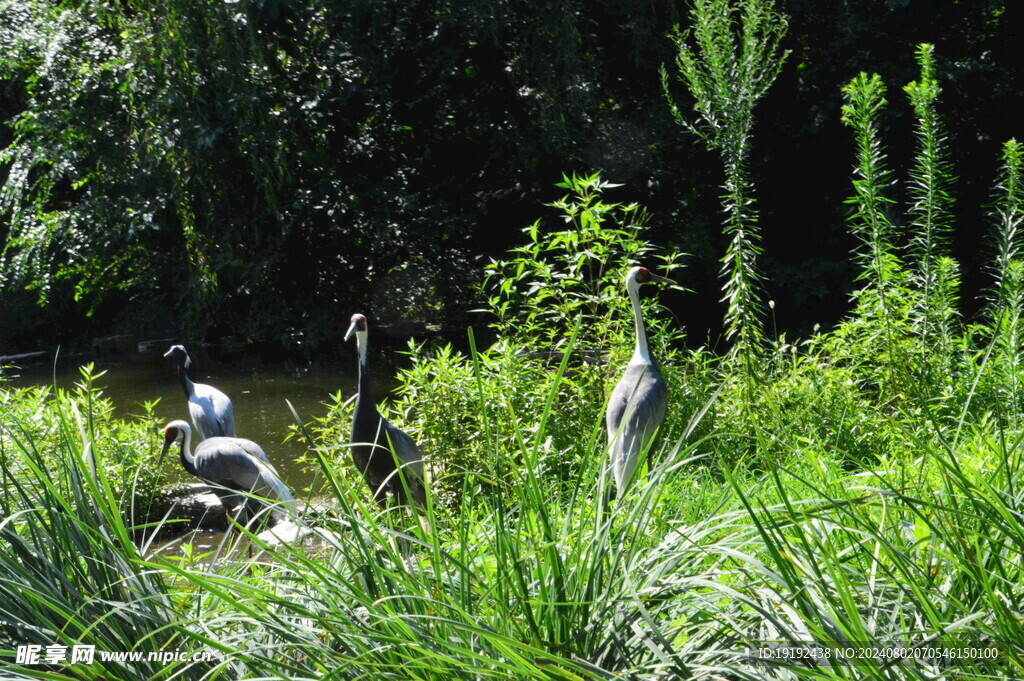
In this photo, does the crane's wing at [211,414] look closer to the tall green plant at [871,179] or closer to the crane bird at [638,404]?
the crane bird at [638,404]

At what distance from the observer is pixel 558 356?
192 inches

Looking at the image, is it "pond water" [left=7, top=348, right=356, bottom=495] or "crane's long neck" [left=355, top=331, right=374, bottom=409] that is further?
"pond water" [left=7, top=348, right=356, bottom=495]

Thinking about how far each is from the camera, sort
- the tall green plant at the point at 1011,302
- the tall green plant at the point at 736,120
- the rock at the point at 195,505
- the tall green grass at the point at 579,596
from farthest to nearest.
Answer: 1. the rock at the point at 195,505
2. the tall green plant at the point at 736,120
3. the tall green plant at the point at 1011,302
4. the tall green grass at the point at 579,596

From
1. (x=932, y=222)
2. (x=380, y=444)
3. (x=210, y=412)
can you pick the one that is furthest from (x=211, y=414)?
(x=932, y=222)

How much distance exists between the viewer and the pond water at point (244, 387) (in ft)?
25.1

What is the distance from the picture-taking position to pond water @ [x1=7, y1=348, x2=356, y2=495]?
764 cm

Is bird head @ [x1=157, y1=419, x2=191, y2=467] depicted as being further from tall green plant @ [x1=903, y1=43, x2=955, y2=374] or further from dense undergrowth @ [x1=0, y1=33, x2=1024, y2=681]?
tall green plant @ [x1=903, y1=43, x2=955, y2=374]

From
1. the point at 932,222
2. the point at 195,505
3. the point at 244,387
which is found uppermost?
the point at 932,222

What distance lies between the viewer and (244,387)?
9883 millimetres

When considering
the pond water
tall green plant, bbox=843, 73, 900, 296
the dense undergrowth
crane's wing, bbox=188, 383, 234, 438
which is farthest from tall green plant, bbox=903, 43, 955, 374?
crane's wing, bbox=188, 383, 234, 438

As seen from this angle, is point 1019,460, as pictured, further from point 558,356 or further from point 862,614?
point 558,356

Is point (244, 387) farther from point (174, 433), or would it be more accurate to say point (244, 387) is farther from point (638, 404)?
point (638, 404)

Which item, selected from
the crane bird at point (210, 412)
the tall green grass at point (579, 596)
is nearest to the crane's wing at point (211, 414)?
the crane bird at point (210, 412)

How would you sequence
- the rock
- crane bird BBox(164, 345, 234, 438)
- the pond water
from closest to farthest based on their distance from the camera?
1. the rock
2. crane bird BBox(164, 345, 234, 438)
3. the pond water
